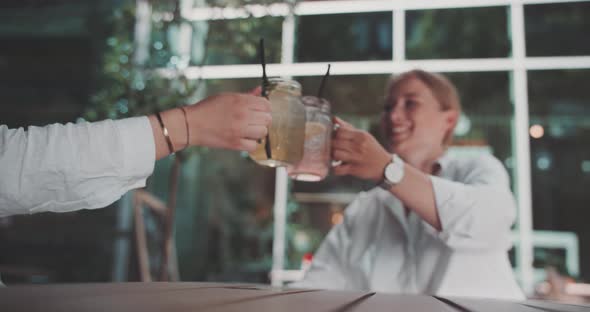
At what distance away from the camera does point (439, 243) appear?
4.93 ft

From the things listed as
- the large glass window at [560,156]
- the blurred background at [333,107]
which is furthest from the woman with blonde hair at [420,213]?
the large glass window at [560,156]

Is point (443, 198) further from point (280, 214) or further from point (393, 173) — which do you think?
point (280, 214)

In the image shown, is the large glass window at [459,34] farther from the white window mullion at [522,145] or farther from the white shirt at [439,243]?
the white shirt at [439,243]

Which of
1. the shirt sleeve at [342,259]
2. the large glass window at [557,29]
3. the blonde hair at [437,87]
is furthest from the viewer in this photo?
the large glass window at [557,29]

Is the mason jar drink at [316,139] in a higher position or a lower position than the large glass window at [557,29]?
lower

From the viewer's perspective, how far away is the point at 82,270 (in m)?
4.39

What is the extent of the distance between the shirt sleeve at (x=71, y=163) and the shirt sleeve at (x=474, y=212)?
2.40ft

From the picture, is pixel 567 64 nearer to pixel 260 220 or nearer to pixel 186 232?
pixel 260 220

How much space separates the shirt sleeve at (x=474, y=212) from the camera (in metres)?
1.23

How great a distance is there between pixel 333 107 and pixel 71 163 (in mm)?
4203

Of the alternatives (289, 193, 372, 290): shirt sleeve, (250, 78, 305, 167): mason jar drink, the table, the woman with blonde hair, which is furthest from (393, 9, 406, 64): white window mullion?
the table

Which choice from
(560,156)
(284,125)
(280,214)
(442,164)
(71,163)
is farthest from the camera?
(280,214)

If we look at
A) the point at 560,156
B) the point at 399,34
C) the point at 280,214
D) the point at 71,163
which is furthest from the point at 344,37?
the point at 71,163

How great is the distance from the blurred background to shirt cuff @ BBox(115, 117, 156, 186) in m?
3.37
